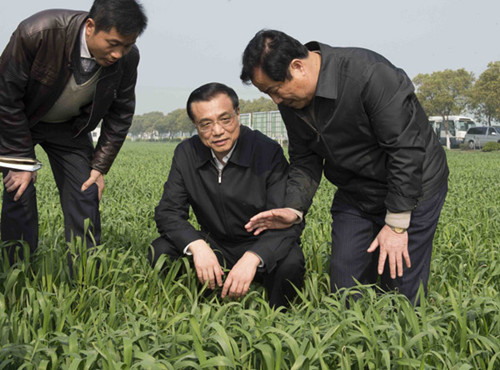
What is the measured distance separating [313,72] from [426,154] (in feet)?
2.56

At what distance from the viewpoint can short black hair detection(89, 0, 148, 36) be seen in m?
2.81

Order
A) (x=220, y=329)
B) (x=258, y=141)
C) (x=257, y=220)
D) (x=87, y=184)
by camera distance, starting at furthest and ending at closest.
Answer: (x=87, y=184), (x=258, y=141), (x=257, y=220), (x=220, y=329)

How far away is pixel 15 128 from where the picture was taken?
315cm

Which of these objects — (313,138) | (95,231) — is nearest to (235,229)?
(313,138)

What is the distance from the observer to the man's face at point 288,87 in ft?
8.64

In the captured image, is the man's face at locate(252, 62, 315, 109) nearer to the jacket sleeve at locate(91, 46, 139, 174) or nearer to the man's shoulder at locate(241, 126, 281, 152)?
the man's shoulder at locate(241, 126, 281, 152)

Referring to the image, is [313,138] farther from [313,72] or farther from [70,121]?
[70,121]

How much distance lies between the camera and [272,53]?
8.39 feet

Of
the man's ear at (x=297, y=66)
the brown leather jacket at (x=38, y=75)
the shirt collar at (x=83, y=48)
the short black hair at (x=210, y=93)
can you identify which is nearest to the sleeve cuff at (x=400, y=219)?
the man's ear at (x=297, y=66)

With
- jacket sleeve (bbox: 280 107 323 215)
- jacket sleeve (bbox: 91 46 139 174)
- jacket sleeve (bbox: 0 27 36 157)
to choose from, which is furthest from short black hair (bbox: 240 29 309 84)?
jacket sleeve (bbox: 0 27 36 157)

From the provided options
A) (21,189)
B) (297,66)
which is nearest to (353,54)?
(297,66)

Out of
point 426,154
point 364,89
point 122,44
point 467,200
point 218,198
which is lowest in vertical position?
point 467,200

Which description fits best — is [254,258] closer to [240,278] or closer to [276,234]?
[240,278]

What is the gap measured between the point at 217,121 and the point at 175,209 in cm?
66
